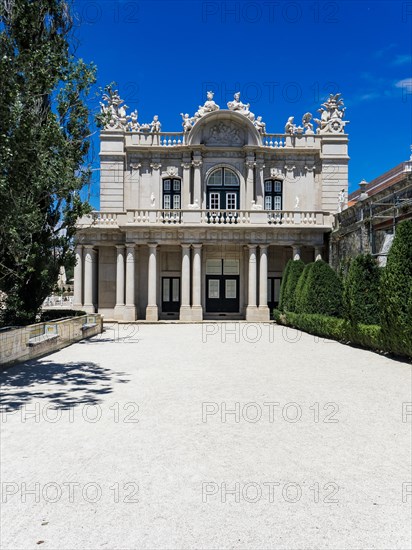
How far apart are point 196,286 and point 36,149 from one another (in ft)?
62.9

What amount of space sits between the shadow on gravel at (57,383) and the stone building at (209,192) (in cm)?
1777

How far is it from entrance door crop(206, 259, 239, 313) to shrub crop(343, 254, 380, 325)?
625 inches

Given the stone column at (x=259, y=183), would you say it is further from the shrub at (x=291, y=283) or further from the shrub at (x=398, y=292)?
the shrub at (x=398, y=292)

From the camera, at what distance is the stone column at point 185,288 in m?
29.3

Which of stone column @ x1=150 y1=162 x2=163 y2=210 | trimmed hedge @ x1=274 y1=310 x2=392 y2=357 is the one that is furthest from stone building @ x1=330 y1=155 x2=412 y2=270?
stone column @ x1=150 y1=162 x2=163 y2=210

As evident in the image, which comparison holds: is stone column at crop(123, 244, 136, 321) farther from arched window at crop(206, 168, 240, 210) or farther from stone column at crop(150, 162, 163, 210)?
arched window at crop(206, 168, 240, 210)

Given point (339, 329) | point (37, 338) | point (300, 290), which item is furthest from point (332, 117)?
point (37, 338)

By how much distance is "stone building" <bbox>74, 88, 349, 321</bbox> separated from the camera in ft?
101

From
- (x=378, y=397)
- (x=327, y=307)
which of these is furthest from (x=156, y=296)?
(x=378, y=397)

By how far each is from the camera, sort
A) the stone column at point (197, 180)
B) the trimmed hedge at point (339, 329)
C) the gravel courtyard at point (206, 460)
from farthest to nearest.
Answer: the stone column at point (197, 180) → the trimmed hedge at point (339, 329) → the gravel courtyard at point (206, 460)

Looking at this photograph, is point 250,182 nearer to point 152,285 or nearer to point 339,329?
point 152,285

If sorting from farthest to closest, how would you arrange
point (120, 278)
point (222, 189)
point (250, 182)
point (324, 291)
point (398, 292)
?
1. point (222, 189)
2. point (250, 182)
3. point (120, 278)
4. point (324, 291)
5. point (398, 292)

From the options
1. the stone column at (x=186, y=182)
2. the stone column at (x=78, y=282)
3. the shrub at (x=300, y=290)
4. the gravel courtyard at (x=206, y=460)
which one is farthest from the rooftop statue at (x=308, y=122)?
the gravel courtyard at (x=206, y=460)

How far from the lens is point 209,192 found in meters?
32.9
